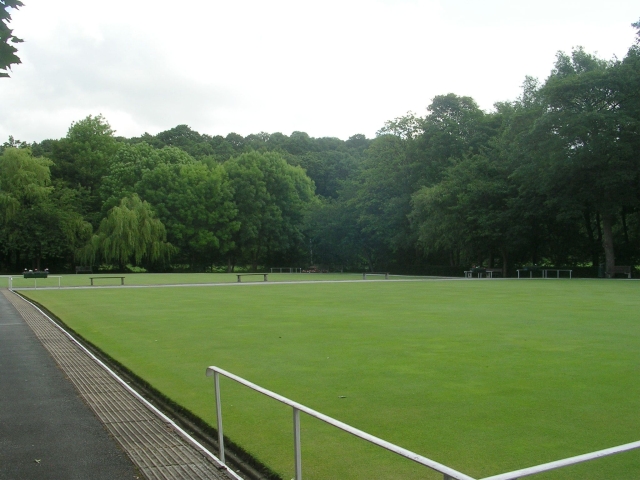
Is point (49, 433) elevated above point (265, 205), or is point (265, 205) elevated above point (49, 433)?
point (265, 205)

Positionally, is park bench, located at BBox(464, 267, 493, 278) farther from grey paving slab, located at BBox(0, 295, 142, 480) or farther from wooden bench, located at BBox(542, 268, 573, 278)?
grey paving slab, located at BBox(0, 295, 142, 480)

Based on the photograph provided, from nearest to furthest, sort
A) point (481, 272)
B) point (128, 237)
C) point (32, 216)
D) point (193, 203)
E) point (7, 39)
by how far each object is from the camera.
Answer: point (7, 39) < point (481, 272) < point (128, 237) < point (32, 216) < point (193, 203)

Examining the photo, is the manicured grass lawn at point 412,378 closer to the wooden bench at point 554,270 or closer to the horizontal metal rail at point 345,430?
the horizontal metal rail at point 345,430

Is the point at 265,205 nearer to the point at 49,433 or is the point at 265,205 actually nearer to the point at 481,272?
the point at 481,272

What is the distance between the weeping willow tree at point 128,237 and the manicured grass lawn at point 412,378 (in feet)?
139

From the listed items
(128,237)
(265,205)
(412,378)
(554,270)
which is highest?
(265,205)

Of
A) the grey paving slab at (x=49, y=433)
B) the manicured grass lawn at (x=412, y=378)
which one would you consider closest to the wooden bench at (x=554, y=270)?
the manicured grass lawn at (x=412, y=378)

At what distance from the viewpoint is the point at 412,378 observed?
809 cm

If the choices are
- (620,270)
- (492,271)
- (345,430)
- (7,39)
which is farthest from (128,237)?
(345,430)

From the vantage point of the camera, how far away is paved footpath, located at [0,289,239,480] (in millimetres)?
5051

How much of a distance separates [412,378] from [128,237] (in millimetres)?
53576

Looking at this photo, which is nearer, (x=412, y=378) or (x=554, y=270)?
(x=412, y=378)

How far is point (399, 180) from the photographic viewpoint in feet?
195

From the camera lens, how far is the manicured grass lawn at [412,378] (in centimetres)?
527
